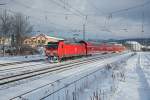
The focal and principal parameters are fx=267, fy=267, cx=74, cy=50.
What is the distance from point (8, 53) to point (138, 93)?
49.5m

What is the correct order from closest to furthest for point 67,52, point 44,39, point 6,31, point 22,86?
point 22,86 → point 67,52 → point 6,31 → point 44,39

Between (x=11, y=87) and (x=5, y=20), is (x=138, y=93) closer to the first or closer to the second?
(x=11, y=87)

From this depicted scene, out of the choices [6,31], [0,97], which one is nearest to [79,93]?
[0,97]

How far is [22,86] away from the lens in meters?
15.1

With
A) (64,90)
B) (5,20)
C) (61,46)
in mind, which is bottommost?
(64,90)

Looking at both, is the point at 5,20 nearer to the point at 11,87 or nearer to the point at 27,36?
the point at 27,36

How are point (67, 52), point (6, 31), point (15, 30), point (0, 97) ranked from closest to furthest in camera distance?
point (0, 97) < point (67, 52) < point (6, 31) < point (15, 30)

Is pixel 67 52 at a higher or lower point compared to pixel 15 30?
lower

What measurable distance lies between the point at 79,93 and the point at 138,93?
288cm

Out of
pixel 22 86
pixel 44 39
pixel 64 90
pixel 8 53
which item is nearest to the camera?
pixel 64 90

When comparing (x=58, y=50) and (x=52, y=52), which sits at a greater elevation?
(x=58, y=50)

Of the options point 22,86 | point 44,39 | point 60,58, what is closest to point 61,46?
point 60,58

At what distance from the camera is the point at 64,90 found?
1398 centimetres

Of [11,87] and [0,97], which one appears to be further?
[11,87]
